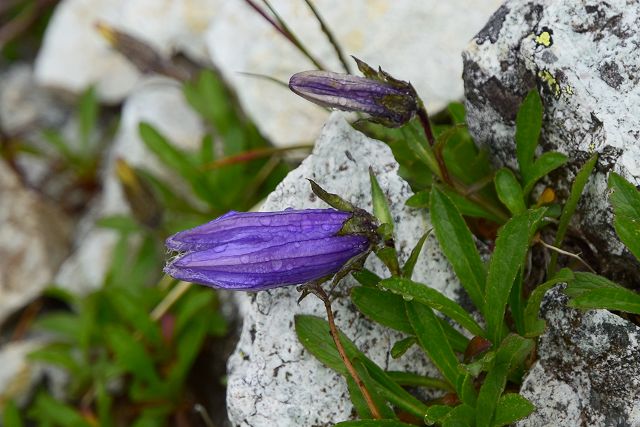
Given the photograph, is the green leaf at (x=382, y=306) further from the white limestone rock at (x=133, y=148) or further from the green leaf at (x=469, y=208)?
the white limestone rock at (x=133, y=148)

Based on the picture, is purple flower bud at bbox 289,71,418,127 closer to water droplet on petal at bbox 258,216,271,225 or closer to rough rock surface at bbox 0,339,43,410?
water droplet on petal at bbox 258,216,271,225

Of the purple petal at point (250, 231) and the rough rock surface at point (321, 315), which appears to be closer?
the purple petal at point (250, 231)

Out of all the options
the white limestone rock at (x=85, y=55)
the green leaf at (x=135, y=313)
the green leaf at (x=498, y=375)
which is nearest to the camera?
the green leaf at (x=498, y=375)

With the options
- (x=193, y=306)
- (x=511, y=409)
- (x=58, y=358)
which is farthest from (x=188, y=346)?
(x=511, y=409)

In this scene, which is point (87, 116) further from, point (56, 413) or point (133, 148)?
point (56, 413)

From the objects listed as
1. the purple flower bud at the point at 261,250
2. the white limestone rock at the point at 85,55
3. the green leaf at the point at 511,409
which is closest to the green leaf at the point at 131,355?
the purple flower bud at the point at 261,250

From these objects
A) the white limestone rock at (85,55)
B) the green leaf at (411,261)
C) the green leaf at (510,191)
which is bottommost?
the green leaf at (411,261)

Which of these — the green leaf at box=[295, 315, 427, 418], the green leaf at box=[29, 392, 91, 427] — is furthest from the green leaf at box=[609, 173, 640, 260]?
the green leaf at box=[29, 392, 91, 427]
